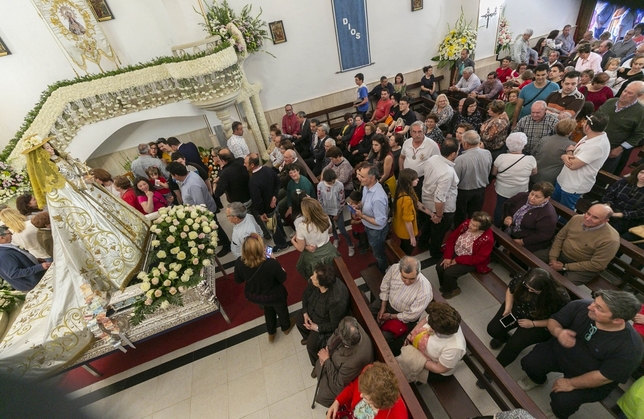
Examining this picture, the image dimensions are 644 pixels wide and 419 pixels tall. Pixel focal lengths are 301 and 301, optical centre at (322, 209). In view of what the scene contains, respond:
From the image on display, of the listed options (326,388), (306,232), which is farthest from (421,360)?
(306,232)

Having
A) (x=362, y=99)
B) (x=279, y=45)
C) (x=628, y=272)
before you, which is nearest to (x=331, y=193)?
(x=628, y=272)

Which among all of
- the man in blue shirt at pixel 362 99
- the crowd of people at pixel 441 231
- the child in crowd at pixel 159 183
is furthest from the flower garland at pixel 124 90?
the man in blue shirt at pixel 362 99

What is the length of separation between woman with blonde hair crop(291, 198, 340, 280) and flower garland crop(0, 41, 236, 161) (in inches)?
188

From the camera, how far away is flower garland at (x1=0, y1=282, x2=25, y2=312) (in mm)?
3584

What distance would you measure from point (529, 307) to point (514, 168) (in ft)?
6.03

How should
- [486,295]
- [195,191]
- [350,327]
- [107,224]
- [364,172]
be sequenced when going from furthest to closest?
[195,191], [486,295], [364,172], [107,224], [350,327]

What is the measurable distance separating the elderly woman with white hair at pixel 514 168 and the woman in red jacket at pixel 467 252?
1.05 meters

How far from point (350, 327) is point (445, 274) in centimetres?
178

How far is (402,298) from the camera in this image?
9.43ft

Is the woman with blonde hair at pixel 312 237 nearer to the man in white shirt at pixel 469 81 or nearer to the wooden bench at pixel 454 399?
the wooden bench at pixel 454 399

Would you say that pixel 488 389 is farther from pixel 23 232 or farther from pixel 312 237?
pixel 23 232

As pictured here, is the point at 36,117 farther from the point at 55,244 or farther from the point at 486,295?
the point at 486,295

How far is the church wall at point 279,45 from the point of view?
6.89m

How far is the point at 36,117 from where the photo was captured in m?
6.00
